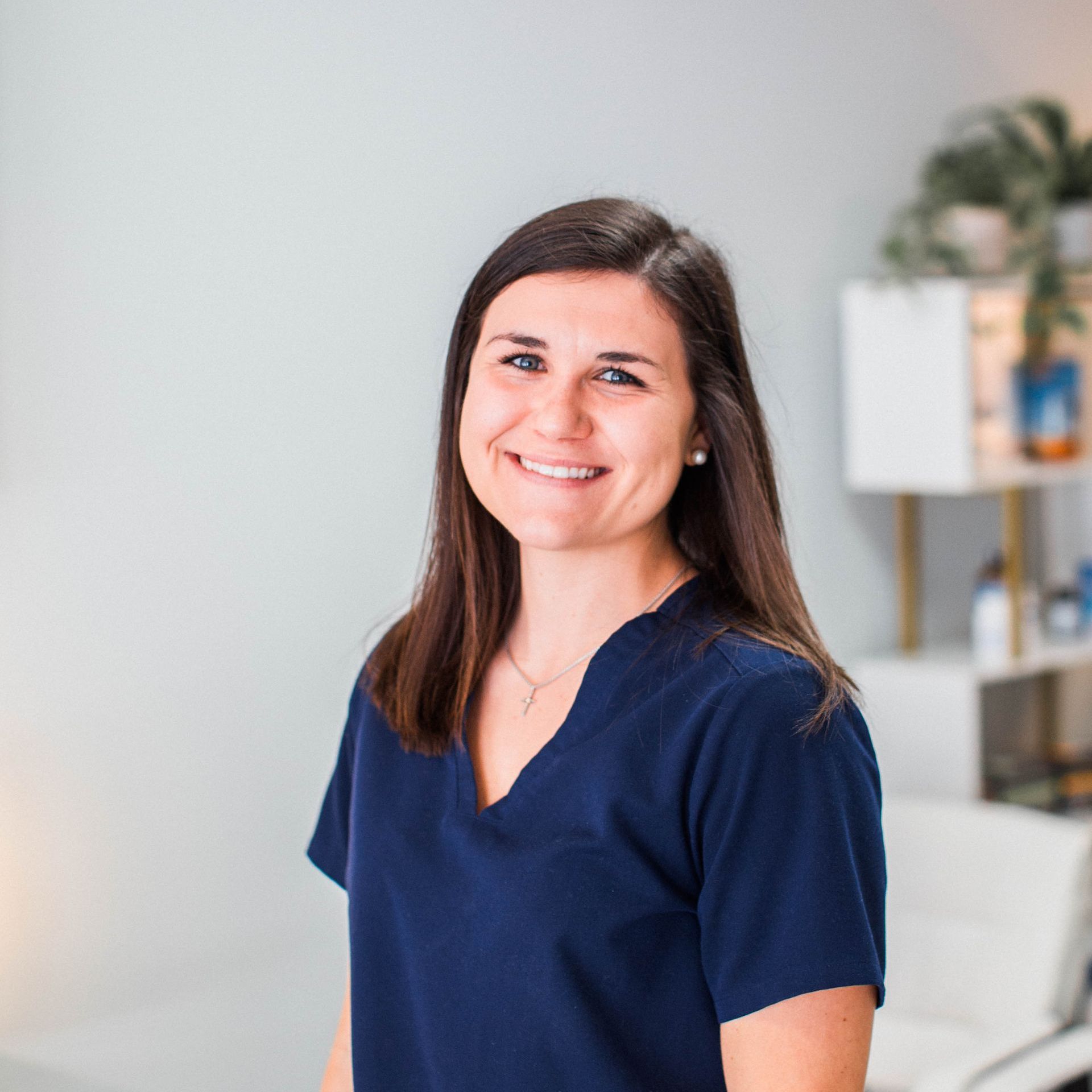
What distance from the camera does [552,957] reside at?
3.17ft

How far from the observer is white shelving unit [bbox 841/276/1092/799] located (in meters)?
2.65

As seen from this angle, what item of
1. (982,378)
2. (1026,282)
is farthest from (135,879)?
(1026,282)

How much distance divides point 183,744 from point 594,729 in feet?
3.27

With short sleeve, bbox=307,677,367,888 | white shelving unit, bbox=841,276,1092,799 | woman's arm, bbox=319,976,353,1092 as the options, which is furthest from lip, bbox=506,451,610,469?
white shelving unit, bbox=841,276,1092,799

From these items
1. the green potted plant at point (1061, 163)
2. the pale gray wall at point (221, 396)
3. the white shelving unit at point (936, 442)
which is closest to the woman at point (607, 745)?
the pale gray wall at point (221, 396)

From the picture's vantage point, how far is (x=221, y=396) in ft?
6.13

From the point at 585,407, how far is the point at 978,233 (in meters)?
1.99

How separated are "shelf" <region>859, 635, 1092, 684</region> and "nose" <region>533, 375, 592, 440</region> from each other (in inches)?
75.2

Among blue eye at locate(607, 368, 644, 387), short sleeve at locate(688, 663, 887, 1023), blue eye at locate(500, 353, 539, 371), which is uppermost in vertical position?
blue eye at locate(500, 353, 539, 371)

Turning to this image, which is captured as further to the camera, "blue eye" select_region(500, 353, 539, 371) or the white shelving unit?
the white shelving unit

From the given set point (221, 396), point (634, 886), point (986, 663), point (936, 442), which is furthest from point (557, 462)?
point (986, 663)

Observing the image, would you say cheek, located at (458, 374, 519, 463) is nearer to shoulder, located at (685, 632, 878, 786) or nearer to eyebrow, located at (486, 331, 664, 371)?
eyebrow, located at (486, 331, 664, 371)

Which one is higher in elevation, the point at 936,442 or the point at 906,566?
the point at 936,442

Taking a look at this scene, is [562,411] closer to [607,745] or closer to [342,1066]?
[607,745]
